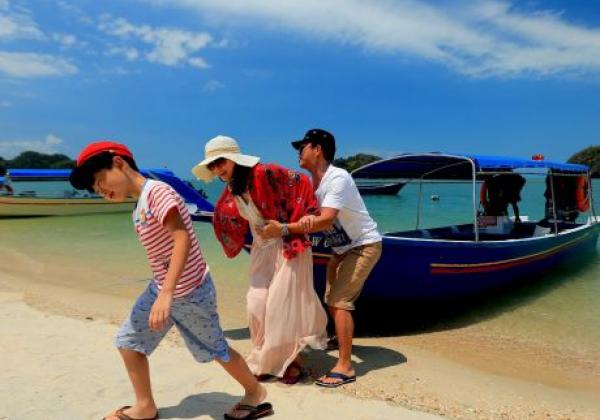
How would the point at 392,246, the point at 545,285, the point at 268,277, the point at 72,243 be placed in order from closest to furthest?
1. the point at 268,277
2. the point at 392,246
3. the point at 545,285
4. the point at 72,243

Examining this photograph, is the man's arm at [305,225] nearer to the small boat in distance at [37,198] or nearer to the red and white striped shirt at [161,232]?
the red and white striped shirt at [161,232]

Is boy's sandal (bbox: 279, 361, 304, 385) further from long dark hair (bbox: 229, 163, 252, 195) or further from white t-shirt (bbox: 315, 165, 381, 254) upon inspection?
long dark hair (bbox: 229, 163, 252, 195)

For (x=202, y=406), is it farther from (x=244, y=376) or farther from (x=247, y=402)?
(x=244, y=376)

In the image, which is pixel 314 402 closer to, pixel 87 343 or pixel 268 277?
pixel 268 277

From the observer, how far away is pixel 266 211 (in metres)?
3.61

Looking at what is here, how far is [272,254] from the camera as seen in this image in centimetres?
379

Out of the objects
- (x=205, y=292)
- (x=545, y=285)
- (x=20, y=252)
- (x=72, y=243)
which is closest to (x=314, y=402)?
(x=205, y=292)

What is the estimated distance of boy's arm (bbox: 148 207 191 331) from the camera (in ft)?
8.13

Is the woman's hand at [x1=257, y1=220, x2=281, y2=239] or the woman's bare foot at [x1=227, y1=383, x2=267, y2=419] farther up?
the woman's hand at [x1=257, y1=220, x2=281, y2=239]

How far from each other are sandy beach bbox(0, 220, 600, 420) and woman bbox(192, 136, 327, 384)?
27 cm

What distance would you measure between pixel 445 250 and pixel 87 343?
3.65 m

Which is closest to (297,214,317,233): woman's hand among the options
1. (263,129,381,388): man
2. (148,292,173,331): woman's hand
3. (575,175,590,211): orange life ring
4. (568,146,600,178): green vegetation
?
(263,129,381,388): man

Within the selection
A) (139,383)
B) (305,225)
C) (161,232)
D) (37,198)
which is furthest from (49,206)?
(161,232)

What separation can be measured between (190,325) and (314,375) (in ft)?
5.52
